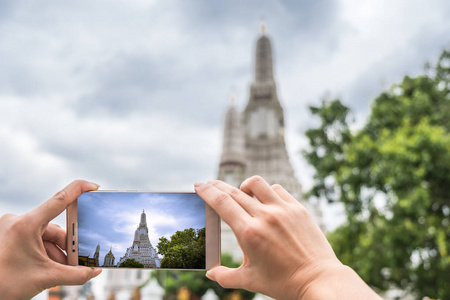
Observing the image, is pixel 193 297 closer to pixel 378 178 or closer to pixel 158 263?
pixel 378 178

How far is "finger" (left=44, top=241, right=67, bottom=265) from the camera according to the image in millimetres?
1499

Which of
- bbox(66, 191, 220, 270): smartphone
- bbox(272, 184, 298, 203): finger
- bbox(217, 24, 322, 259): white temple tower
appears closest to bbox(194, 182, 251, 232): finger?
bbox(272, 184, 298, 203): finger

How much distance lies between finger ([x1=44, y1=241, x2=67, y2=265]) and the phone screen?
0.21 feet

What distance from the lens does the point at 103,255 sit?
152 centimetres

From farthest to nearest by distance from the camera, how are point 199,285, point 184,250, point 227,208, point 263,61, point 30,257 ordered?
point 263,61
point 199,285
point 184,250
point 30,257
point 227,208

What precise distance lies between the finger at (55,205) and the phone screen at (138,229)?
0.11 m

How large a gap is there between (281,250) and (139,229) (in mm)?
661

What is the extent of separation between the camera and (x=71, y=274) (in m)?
1.38

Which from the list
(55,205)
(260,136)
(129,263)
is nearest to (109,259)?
(129,263)

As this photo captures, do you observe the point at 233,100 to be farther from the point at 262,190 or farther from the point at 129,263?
the point at 262,190

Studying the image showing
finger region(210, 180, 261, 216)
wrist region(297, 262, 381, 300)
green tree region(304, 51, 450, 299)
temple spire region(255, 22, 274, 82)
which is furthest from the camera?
temple spire region(255, 22, 274, 82)

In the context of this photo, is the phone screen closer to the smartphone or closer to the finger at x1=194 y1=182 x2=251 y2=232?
the smartphone

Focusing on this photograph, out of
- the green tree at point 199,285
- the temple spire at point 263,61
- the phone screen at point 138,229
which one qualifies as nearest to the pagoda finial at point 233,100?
the temple spire at point 263,61

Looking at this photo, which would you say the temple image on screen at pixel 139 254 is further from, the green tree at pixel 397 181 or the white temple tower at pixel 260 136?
the white temple tower at pixel 260 136
